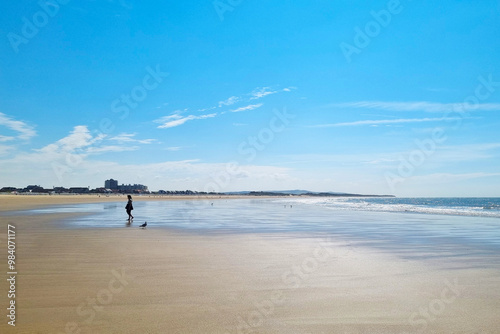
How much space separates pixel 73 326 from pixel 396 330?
5.38 metres

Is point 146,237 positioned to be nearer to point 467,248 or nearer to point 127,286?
point 127,286

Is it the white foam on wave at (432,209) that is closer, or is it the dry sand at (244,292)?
the dry sand at (244,292)

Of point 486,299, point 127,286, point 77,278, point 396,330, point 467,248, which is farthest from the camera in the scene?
point 467,248

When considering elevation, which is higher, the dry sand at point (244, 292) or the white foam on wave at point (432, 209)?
the white foam on wave at point (432, 209)

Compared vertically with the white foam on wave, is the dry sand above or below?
below

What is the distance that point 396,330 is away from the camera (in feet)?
18.0

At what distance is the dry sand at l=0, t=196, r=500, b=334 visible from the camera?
18.4 feet

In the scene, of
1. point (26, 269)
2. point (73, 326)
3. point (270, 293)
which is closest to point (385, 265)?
point (270, 293)

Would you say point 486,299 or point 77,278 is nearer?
point 486,299

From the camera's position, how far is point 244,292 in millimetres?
7258

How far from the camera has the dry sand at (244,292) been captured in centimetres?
561

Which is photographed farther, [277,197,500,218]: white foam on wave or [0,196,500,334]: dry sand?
[277,197,500,218]: white foam on wave

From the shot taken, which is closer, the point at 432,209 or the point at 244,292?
the point at 244,292

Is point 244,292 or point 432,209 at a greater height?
point 432,209
